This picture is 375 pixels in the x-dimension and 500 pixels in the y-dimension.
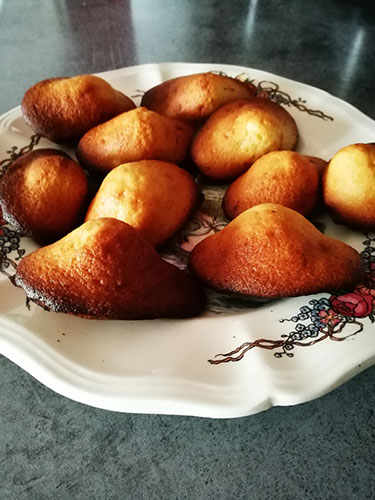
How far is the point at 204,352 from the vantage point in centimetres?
45

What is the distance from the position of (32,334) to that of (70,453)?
0.12m

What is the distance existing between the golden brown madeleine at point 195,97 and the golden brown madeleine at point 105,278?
12.0 inches

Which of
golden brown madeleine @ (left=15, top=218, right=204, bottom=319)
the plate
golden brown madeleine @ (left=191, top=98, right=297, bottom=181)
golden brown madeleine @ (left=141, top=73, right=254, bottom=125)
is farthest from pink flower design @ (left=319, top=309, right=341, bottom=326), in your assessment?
golden brown madeleine @ (left=141, top=73, right=254, bottom=125)

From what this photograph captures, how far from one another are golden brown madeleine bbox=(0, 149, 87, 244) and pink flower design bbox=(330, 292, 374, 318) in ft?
1.08

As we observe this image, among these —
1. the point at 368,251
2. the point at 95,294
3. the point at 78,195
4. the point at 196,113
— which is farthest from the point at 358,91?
the point at 95,294

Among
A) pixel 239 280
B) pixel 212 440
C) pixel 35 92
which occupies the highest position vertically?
pixel 35 92

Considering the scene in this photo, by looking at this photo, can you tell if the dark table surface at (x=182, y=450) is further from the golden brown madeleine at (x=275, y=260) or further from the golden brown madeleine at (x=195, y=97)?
the golden brown madeleine at (x=195, y=97)

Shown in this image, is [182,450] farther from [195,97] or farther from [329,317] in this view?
[195,97]

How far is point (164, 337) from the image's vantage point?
465 mm

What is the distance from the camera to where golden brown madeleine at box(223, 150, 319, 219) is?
0.58 m

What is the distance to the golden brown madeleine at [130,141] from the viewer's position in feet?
2.05

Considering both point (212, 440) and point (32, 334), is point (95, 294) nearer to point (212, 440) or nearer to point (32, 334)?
point (32, 334)

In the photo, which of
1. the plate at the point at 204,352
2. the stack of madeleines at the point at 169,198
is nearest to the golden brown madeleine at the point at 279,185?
the stack of madeleines at the point at 169,198

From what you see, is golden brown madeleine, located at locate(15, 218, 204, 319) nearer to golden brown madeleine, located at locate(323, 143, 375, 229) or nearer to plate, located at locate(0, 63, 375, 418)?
plate, located at locate(0, 63, 375, 418)
